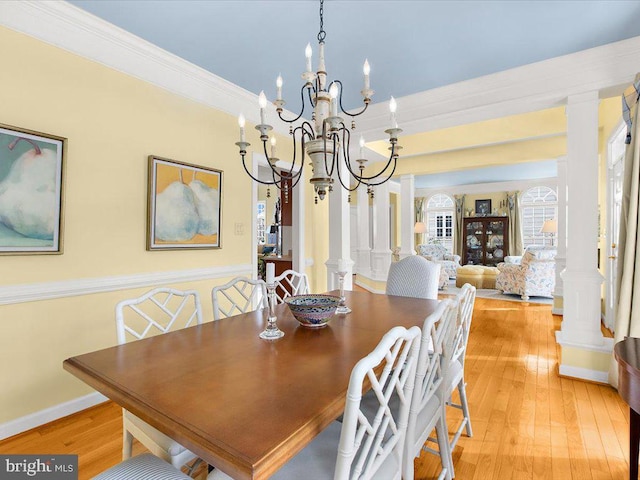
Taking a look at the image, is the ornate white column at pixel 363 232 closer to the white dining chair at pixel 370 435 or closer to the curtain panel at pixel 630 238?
the curtain panel at pixel 630 238

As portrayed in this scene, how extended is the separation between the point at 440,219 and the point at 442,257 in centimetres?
268

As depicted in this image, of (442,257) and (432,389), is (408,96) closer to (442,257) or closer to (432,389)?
(432,389)

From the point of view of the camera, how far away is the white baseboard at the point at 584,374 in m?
2.64

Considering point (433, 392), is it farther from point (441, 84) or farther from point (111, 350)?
point (441, 84)

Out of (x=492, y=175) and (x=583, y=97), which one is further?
(x=492, y=175)

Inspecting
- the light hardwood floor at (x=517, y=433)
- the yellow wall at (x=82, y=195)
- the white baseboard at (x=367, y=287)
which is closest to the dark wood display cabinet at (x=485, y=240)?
the white baseboard at (x=367, y=287)

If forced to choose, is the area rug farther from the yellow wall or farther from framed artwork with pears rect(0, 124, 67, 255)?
framed artwork with pears rect(0, 124, 67, 255)

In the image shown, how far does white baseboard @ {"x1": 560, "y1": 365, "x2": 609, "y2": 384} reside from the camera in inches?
104

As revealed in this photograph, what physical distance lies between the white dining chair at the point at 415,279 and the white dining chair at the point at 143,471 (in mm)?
2000

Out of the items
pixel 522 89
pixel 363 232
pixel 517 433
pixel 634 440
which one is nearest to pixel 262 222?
pixel 363 232

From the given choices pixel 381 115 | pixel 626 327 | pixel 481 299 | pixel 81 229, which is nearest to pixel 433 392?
pixel 626 327

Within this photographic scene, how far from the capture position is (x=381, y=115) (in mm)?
3713

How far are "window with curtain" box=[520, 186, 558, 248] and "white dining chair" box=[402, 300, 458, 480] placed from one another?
29.6 feet

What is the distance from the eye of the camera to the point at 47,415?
2.09 metres
